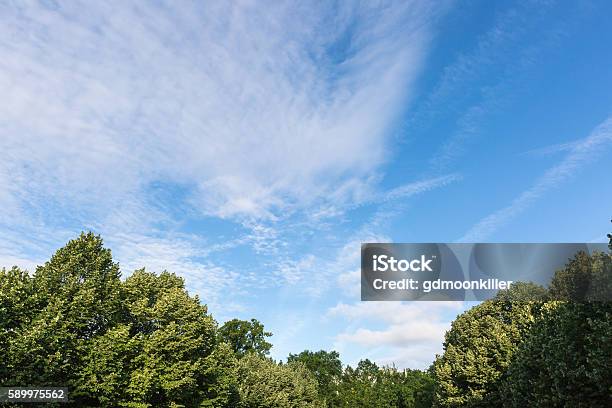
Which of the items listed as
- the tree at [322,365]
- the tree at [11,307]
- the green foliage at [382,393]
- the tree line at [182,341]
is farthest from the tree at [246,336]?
the tree at [11,307]

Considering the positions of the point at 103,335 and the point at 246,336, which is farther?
the point at 246,336

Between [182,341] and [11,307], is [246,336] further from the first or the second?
[11,307]

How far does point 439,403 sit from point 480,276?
69.5ft

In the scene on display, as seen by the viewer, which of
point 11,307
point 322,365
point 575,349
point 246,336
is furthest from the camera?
point 322,365

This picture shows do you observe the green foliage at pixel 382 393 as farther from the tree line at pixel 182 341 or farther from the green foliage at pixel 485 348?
the tree line at pixel 182 341

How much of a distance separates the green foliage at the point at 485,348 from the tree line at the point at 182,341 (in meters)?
0.10

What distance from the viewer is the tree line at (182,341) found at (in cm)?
3000

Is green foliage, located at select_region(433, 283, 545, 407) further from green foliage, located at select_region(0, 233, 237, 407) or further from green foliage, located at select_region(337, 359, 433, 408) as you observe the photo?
green foliage, located at select_region(337, 359, 433, 408)

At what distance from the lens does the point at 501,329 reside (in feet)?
161

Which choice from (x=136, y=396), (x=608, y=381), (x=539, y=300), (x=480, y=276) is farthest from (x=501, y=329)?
(x=136, y=396)

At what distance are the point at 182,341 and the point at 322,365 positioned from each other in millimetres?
107840

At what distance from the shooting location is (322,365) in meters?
145

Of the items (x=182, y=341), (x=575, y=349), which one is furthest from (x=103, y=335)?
(x=575, y=349)

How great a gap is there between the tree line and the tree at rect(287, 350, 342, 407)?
80013 millimetres
